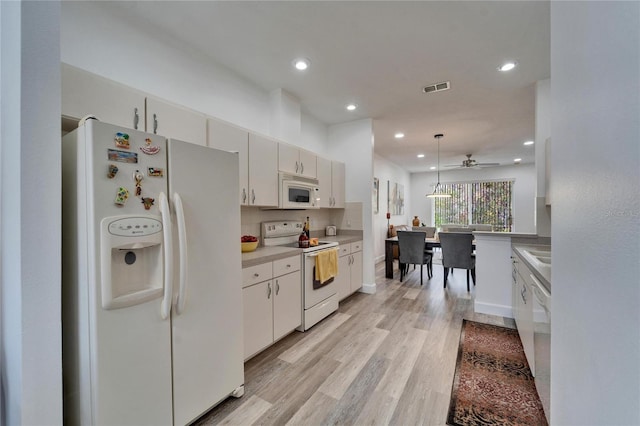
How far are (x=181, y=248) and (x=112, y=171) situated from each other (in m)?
0.48

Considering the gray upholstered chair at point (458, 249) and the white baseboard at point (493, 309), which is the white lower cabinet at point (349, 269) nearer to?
the gray upholstered chair at point (458, 249)

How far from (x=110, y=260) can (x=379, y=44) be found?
2483 millimetres

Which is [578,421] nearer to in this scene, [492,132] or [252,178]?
[252,178]

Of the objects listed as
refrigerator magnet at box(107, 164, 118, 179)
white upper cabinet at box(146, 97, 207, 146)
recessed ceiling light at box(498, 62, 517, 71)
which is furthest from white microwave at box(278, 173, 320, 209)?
recessed ceiling light at box(498, 62, 517, 71)

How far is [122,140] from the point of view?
1.25 m

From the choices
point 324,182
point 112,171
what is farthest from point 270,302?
point 324,182

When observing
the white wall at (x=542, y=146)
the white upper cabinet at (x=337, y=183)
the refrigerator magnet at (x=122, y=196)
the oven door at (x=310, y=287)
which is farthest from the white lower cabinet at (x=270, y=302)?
the white wall at (x=542, y=146)

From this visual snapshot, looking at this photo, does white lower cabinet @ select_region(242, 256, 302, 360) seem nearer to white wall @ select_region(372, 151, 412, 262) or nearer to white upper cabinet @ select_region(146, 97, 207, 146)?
white upper cabinet @ select_region(146, 97, 207, 146)

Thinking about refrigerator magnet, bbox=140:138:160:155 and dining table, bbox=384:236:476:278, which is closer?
refrigerator magnet, bbox=140:138:160:155

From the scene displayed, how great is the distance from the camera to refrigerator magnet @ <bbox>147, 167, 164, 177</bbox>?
1.35 meters

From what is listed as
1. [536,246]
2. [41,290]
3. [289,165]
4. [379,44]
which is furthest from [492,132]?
[41,290]

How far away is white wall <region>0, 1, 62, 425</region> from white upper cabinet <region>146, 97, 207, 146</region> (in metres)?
0.81

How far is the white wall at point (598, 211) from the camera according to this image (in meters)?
0.47

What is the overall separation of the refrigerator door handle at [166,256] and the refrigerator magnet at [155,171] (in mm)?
103
